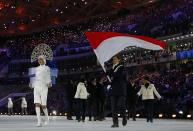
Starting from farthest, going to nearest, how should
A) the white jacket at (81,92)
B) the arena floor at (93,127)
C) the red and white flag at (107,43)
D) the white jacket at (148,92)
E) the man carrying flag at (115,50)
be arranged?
the white jacket at (81,92)
the white jacket at (148,92)
the red and white flag at (107,43)
the man carrying flag at (115,50)
the arena floor at (93,127)

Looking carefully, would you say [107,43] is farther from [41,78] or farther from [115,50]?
[41,78]

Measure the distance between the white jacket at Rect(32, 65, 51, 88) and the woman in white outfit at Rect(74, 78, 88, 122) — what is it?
5.44m

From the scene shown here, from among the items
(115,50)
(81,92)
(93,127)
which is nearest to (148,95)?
(81,92)

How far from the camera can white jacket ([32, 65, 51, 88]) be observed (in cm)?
1436

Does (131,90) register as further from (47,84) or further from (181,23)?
(181,23)

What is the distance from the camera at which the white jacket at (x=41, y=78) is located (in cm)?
1436

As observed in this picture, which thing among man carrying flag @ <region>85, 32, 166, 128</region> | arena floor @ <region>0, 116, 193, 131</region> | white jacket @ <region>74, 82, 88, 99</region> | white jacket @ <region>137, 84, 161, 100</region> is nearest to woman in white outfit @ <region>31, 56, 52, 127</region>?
arena floor @ <region>0, 116, 193, 131</region>

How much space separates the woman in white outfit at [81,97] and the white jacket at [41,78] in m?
5.44

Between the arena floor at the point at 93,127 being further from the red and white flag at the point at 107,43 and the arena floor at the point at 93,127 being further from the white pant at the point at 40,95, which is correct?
the red and white flag at the point at 107,43

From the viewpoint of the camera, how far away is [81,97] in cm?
1992

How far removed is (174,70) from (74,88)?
18.7 meters

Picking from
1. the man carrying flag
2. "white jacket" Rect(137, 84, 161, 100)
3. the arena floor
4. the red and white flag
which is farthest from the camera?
"white jacket" Rect(137, 84, 161, 100)

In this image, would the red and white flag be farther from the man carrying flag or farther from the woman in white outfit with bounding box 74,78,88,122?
the woman in white outfit with bounding box 74,78,88,122

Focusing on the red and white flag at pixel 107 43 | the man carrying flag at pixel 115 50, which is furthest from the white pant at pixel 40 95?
the red and white flag at pixel 107 43
